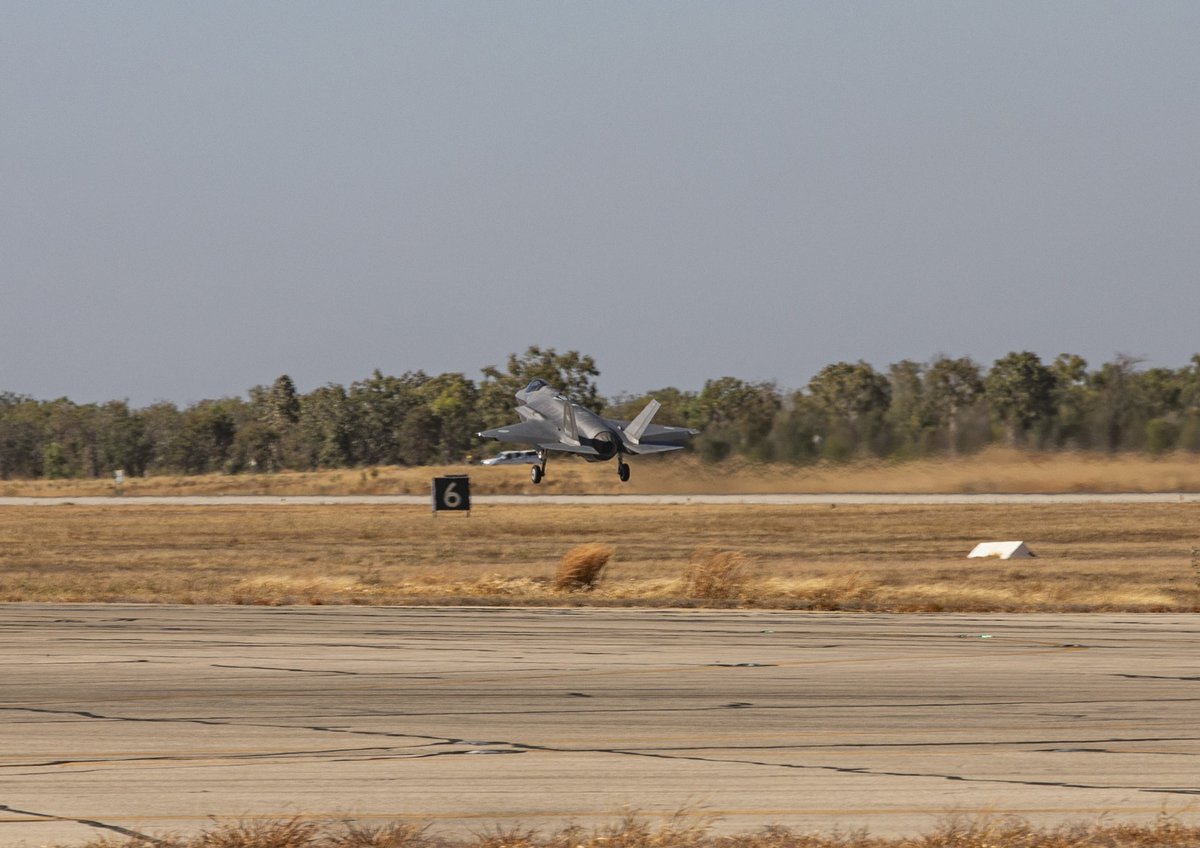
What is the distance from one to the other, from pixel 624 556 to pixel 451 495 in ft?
60.9

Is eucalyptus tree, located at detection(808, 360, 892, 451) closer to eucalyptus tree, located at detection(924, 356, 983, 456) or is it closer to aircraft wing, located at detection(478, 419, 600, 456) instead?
eucalyptus tree, located at detection(924, 356, 983, 456)

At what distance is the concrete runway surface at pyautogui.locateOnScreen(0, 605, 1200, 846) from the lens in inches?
509

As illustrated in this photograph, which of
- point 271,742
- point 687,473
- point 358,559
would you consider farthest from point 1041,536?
point 271,742

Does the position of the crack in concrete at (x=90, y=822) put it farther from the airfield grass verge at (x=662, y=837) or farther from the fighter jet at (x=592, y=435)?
the fighter jet at (x=592, y=435)

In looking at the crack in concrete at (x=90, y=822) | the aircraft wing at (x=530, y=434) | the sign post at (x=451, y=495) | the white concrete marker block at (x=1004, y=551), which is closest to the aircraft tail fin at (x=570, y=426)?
the aircraft wing at (x=530, y=434)

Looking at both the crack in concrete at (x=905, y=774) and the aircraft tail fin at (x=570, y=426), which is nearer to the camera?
the crack in concrete at (x=905, y=774)

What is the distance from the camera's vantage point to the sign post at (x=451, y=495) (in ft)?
219

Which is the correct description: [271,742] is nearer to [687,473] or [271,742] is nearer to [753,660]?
[753,660]

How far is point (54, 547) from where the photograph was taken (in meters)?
56.5

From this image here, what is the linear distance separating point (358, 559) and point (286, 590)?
13.6 m

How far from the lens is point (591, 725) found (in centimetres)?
1673

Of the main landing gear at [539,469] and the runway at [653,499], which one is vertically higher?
the main landing gear at [539,469]

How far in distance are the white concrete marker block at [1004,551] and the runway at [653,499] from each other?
45.0ft

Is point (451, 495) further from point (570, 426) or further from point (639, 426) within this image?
point (639, 426)
